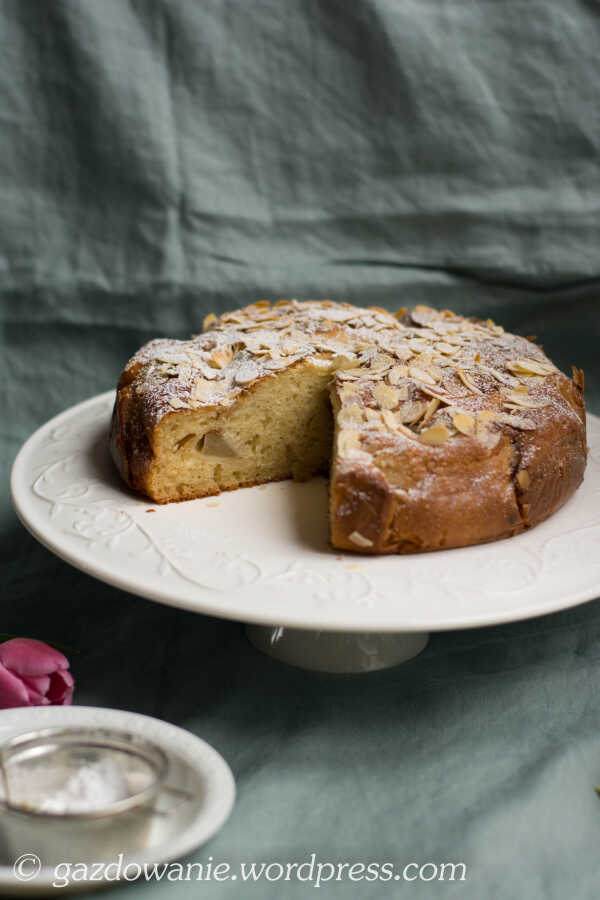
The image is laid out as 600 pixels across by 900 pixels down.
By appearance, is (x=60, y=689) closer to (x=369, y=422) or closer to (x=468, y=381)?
(x=369, y=422)

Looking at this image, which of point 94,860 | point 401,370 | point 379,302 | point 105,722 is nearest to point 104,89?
point 379,302

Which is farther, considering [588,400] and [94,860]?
[588,400]

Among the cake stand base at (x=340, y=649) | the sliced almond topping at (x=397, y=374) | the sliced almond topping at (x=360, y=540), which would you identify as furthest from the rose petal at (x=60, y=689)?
the sliced almond topping at (x=397, y=374)

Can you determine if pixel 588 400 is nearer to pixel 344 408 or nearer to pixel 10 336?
pixel 344 408

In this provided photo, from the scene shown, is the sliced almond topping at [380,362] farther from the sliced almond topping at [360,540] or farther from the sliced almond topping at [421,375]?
the sliced almond topping at [360,540]

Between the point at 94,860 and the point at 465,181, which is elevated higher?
the point at 465,181

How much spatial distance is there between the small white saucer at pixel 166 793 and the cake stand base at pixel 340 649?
1.86 feet

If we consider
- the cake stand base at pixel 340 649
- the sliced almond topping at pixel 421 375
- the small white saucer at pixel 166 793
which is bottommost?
the cake stand base at pixel 340 649

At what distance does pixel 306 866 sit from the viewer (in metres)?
1.84

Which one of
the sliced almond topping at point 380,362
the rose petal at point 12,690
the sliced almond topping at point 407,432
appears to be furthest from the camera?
the sliced almond topping at point 380,362

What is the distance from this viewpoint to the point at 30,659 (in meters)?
2.14

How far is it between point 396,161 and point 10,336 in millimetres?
1712

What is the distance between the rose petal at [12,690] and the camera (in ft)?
6.92

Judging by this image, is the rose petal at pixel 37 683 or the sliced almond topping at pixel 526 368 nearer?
the rose petal at pixel 37 683
